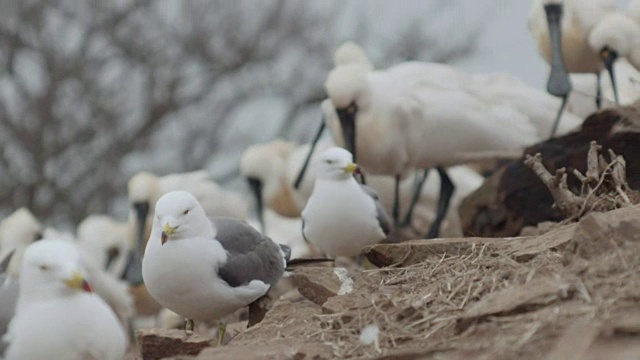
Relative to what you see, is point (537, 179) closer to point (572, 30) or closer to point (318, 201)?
point (318, 201)

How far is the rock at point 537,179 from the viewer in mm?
8656

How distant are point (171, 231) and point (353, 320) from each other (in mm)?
1618

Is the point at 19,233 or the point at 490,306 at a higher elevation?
the point at 490,306

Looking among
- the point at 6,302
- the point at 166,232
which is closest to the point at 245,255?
the point at 166,232

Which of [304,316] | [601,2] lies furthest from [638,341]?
[601,2]

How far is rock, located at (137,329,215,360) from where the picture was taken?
207 inches

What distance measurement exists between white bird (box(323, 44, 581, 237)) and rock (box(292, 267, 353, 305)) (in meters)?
6.65

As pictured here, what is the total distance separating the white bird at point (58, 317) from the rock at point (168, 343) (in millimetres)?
162

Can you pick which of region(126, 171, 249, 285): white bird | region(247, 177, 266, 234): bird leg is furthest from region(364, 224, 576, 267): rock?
region(247, 177, 266, 234): bird leg

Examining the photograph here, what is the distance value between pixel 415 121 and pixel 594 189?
7069 mm

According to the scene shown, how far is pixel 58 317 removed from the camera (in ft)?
17.9

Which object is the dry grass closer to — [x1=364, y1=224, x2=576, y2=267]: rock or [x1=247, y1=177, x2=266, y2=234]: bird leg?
[x1=364, y1=224, x2=576, y2=267]: rock

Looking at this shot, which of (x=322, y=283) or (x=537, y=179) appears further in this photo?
(x=537, y=179)

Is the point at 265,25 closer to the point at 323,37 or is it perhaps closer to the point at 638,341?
the point at 323,37
